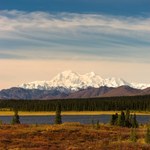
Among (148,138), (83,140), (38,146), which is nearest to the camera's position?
(38,146)

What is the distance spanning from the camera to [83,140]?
6462cm

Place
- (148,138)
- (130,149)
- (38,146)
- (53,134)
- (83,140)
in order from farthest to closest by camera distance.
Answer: (53,134), (83,140), (148,138), (38,146), (130,149)

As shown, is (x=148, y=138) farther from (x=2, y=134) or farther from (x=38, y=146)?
(x=2, y=134)

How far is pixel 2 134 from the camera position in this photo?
2697 inches

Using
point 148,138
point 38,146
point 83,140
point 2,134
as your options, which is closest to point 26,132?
point 2,134

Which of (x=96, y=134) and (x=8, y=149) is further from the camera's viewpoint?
(x=96, y=134)

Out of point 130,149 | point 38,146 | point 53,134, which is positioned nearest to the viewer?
point 130,149

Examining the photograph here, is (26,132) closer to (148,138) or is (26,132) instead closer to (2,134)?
(2,134)

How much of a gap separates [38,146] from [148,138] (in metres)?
15.3

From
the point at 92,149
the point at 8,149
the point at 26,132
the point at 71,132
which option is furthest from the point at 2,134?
the point at 92,149

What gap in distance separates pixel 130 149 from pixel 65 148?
777 centimetres

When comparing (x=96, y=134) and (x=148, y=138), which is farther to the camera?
(x=96, y=134)

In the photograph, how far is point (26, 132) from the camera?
71.2 meters

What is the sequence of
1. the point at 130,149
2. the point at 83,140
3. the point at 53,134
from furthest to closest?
the point at 53,134, the point at 83,140, the point at 130,149
